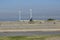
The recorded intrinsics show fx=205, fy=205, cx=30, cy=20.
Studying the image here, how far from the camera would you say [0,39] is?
2598cm

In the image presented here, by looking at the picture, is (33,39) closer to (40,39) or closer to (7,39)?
(40,39)

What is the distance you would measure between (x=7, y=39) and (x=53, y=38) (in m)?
5.97

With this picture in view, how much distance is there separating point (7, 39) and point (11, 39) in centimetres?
60

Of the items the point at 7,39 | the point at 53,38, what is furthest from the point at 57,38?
the point at 7,39

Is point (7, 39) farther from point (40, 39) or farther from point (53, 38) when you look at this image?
point (53, 38)

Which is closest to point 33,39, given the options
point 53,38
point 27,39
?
point 27,39

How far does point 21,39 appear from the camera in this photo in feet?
86.2

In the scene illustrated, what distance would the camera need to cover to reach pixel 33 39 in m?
25.9

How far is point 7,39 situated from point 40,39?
4173 mm

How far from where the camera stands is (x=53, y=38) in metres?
26.8

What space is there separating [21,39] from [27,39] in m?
0.78

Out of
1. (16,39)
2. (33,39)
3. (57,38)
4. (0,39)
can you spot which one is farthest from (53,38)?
(0,39)

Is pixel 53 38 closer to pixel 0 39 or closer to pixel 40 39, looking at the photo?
pixel 40 39

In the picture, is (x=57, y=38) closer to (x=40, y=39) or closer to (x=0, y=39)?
(x=40, y=39)
